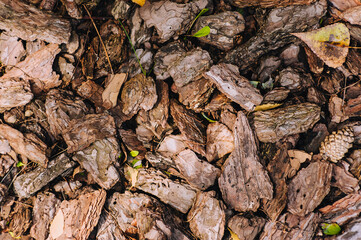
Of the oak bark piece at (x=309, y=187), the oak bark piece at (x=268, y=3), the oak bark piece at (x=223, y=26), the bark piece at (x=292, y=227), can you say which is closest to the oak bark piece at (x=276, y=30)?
the oak bark piece at (x=268, y=3)

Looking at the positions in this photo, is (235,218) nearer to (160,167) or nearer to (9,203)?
(160,167)

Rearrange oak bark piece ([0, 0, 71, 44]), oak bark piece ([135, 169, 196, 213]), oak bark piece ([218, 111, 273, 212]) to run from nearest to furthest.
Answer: oak bark piece ([0, 0, 71, 44])
oak bark piece ([218, 111, 273, 212])
oak bark piece ([135, 169, 196, 213])

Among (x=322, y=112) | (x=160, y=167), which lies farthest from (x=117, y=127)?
(x=322, y=112)

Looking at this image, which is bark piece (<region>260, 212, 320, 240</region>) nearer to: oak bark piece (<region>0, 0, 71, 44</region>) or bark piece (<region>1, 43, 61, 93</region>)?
bark piece (<region>1, 43, 61, 93</region>)

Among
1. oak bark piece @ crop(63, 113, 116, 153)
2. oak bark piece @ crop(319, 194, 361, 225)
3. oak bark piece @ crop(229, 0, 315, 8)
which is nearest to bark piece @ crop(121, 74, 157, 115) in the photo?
oak bark piece @ crop(63, 113, 116, 153)

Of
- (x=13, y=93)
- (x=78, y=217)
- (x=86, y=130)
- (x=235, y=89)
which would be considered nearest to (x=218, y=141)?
(x=235, y=89)

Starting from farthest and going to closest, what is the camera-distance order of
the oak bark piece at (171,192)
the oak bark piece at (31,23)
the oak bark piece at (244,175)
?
the oak bark piece at (171,192)
the oak bark piece at (244,175)
the oak bark piece at (31,23)

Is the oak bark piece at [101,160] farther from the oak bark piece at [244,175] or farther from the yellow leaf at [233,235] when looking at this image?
Answer: the yellow leaf at [233,235]
